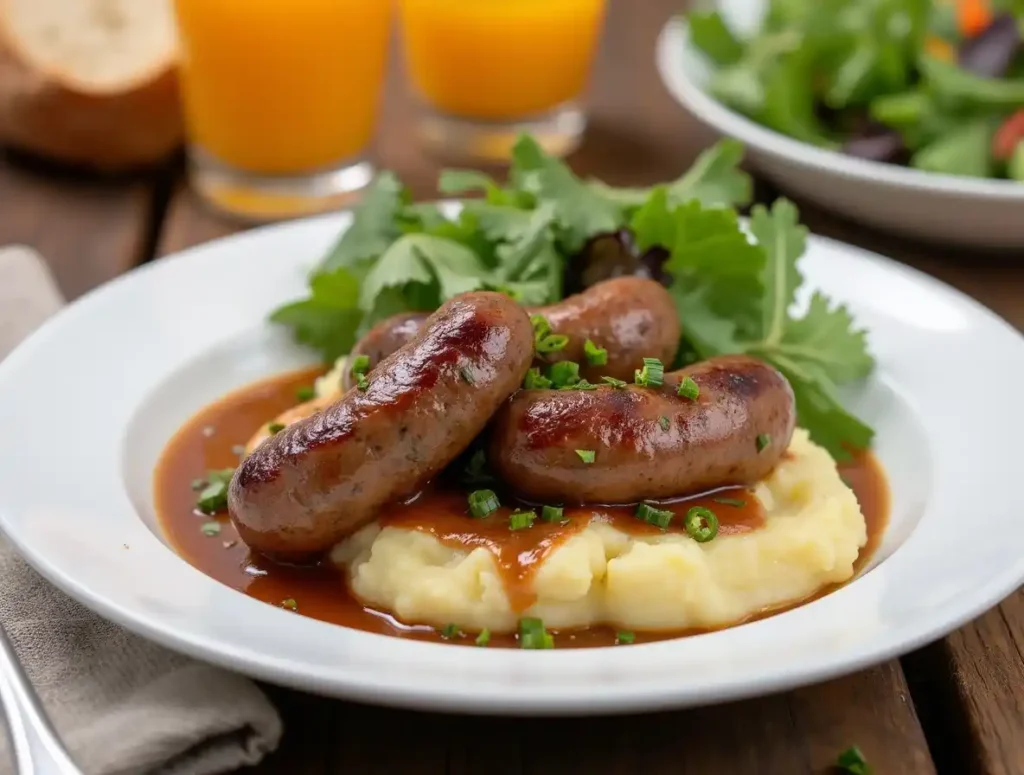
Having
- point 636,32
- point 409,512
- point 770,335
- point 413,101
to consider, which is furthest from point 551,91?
point 409,512

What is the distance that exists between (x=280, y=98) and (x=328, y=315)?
1541 millimetres

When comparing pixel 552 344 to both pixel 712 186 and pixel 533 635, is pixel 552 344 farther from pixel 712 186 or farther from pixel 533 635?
pixel 712 186

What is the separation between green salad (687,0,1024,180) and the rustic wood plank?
2532 millimetres

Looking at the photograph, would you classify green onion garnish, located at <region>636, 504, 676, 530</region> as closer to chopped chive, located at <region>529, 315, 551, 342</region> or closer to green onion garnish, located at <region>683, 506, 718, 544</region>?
green onion garnish, located at <region>683, 506, 718, 544</region>

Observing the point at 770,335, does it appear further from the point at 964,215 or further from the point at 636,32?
the point at 636,32

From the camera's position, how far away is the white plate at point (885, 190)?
4.65 metres

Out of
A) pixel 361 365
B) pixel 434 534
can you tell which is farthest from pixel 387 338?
pixel 434 534

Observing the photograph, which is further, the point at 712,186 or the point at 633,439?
the point at 712,186

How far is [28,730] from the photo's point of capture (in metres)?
2.38

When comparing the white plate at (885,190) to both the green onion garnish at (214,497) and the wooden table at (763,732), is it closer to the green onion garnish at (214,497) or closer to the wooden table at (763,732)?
the wooden table at (763,732)

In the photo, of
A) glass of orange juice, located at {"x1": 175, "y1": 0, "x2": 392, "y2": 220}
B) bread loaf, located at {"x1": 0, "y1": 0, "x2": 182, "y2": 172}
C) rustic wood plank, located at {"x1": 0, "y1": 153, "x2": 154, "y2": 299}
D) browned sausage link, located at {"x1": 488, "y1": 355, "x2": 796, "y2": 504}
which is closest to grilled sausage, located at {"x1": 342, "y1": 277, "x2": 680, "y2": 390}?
browned sausage link, located at {"x1": 488, "y1": 355, "x2": 796, "y2": 504}

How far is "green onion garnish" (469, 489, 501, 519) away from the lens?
117 inches

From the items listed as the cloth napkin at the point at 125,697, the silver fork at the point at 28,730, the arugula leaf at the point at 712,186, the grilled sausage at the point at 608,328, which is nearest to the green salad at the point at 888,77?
the arugula leaf at the point at 712,186

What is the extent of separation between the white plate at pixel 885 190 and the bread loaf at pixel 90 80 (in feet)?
7.31
